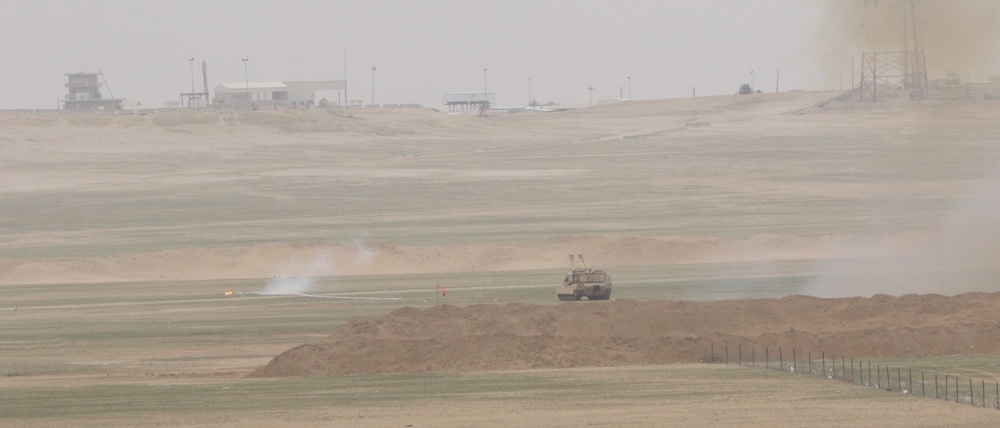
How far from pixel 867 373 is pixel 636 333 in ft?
22.6

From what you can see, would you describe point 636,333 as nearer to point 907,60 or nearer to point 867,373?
point 867,373

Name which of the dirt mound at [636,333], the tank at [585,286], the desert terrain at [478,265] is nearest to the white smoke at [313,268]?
the desert terrain at [478,265]

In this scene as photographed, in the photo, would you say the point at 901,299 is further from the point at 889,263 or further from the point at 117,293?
the point at 117,293

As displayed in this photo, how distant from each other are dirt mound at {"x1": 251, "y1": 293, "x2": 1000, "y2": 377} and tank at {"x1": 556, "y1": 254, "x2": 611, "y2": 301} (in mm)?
9776

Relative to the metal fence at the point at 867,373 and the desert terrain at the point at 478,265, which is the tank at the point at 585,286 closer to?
the desert terrain at the point at 478,265

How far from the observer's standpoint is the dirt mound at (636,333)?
3922cm

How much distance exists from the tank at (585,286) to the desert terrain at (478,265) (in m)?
1.69

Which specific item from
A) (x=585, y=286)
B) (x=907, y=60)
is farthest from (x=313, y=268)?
(x=907, y=60)

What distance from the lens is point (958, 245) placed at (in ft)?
192

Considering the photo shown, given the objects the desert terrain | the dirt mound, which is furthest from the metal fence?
the desert terrain

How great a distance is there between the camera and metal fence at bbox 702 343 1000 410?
3198 centimetres

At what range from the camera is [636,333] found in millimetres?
41156

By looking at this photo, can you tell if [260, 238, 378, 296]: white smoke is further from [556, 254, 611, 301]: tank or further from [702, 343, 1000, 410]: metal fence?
[702, 343, 1000, 410]: metal fence

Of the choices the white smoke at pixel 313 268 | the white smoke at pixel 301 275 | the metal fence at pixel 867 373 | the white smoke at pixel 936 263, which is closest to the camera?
the metal fence at pixel 867 373
